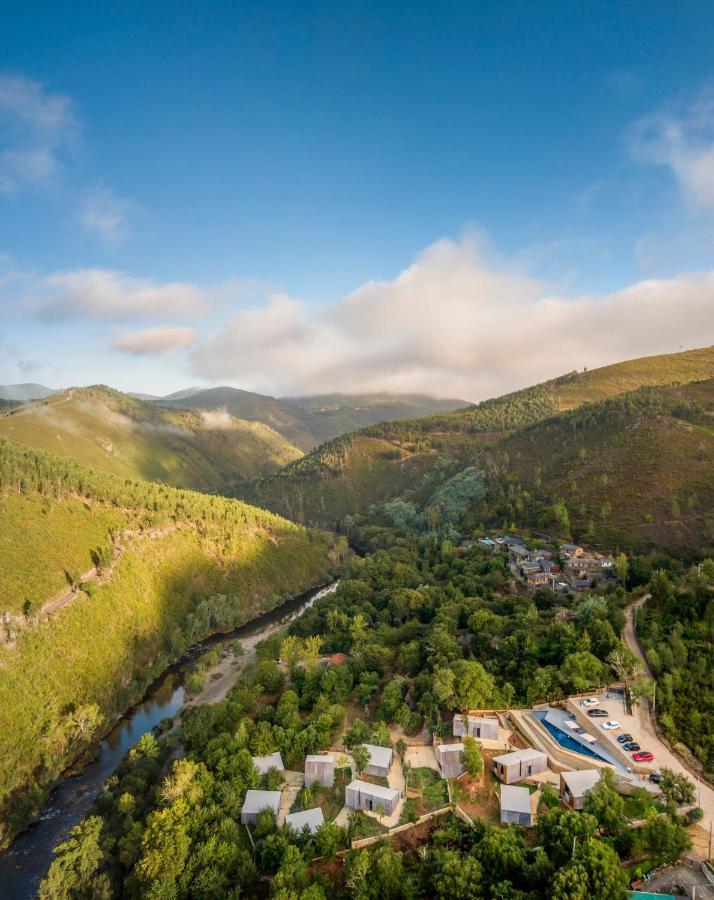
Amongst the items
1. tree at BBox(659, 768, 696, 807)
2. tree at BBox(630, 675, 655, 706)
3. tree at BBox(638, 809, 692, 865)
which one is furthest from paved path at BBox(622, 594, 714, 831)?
tree at BBox(638, 809, 692, 865)

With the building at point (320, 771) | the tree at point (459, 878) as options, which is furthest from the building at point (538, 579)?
the tree at point (459, 878)

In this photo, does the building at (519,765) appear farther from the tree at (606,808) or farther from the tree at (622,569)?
the tree at (622,569)

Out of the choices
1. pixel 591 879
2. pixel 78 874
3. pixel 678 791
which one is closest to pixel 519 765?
pixel 678 791

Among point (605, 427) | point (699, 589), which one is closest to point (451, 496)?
point (605, 427)

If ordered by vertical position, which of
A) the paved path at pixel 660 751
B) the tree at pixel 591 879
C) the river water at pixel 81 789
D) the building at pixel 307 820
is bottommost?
the river water at pixel 81 789

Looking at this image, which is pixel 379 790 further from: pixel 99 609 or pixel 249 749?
pixel 99 609

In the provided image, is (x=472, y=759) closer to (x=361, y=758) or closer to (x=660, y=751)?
(x=361, y=758)

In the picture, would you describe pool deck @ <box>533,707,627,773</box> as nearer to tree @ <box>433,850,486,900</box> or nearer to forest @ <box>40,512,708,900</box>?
forest @ <box>40,512,708,900</box>
